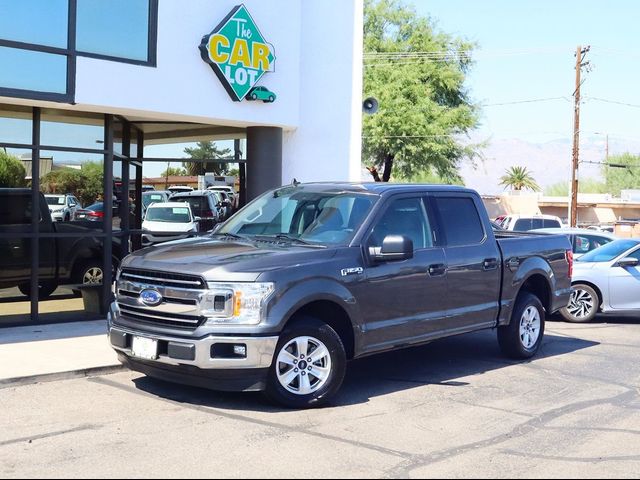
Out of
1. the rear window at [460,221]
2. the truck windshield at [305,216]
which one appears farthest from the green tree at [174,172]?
the rear window at [460,221]

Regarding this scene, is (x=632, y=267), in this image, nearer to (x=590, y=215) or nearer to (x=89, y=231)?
(x=89, y=231)

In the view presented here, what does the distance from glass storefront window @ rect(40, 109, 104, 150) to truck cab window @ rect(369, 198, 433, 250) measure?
216 inches

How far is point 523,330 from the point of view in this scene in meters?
9.80

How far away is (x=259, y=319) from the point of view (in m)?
6.82

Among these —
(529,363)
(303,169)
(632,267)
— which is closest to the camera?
(529,363)

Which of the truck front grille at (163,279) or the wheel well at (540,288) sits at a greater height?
the truck front grille at (163,279)

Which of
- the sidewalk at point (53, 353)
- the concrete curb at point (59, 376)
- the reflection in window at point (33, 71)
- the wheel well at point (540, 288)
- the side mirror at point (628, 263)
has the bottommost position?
the concrete curb at point (59, 376)

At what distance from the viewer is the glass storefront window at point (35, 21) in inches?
412

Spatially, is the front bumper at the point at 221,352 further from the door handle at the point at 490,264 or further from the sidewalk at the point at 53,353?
the door handle at the point at 490,264

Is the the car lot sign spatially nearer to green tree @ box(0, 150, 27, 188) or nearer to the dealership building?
the dealership building

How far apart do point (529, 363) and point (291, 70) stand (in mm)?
6432

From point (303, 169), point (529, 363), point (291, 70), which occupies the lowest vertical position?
point (529, 363)

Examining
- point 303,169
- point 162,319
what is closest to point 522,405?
point 162,319

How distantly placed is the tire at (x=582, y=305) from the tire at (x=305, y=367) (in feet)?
23.8
